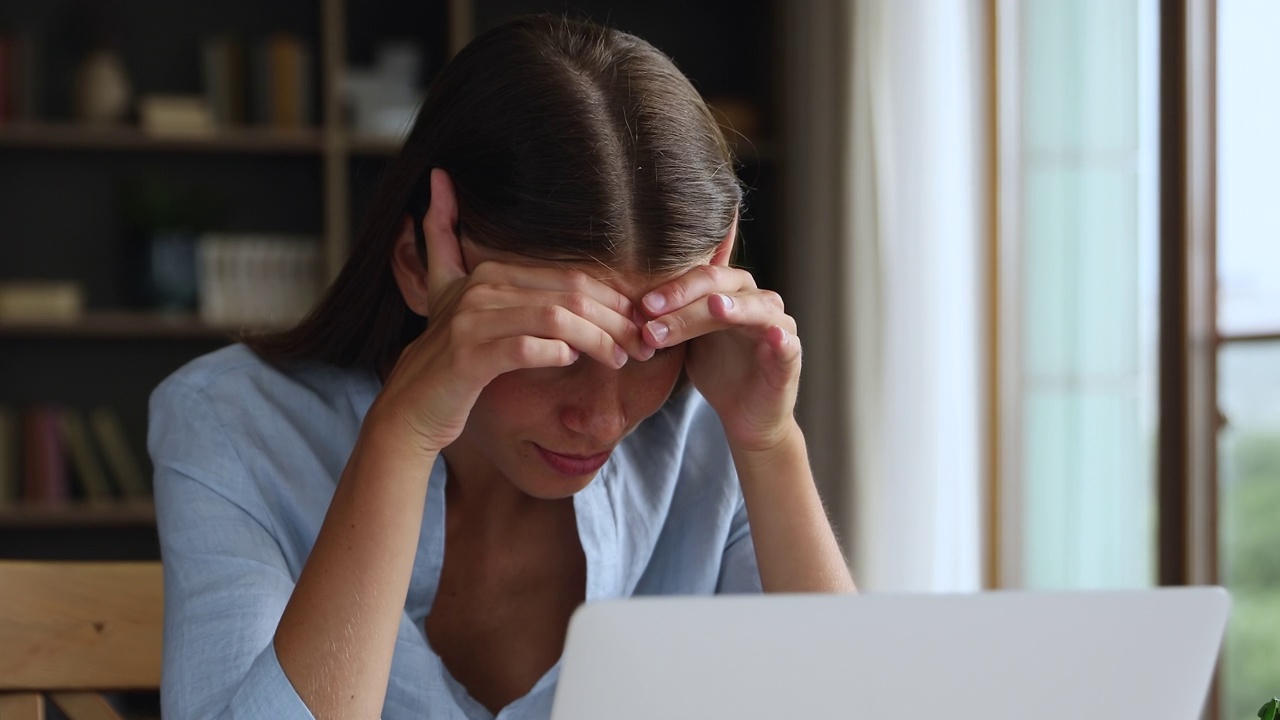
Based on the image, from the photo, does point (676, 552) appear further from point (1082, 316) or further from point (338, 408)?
point (1082, 316)

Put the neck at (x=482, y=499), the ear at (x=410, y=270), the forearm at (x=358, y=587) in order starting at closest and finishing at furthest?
the forearm at (x=358, y=587), the ear at (x=410, y=270), the neck at (x=482, y=499)

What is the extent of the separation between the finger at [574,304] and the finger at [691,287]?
2cm

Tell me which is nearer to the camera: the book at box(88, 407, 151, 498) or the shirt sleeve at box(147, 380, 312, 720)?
the shirt sleeve at box(147, 380, 312, 720)

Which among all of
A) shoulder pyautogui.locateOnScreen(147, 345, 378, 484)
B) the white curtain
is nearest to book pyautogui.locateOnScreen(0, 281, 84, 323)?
the white curtain

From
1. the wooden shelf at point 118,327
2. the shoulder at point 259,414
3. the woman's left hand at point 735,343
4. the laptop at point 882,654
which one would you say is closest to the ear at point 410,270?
the shoulder at point 259,414

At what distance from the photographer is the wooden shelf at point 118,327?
3004 mm

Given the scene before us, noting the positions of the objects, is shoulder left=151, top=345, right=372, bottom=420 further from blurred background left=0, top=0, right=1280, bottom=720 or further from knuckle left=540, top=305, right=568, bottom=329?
blurred background left=0, top=0, right=1280, bottom=720

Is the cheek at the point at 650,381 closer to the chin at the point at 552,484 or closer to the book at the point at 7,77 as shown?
the chin at the point at 552,484

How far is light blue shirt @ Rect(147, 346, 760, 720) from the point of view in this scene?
888 mm

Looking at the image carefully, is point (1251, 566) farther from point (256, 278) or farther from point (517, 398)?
point (256, 278)

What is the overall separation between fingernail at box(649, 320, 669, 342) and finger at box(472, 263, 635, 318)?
0.03 m

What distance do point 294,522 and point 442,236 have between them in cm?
28

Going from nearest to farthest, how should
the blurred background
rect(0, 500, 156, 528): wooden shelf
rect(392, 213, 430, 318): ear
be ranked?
rect(392, 213, 430, 318): ear
the blurred background
rect(0, 500, 156, 528): wooden shelf

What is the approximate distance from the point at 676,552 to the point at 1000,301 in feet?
5.60
